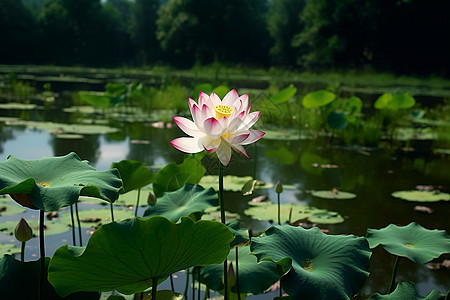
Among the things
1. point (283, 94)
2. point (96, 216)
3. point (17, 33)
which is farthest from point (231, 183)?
point (17, 33)

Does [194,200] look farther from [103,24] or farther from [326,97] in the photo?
[103,24]

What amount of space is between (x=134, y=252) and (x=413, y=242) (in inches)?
28.3

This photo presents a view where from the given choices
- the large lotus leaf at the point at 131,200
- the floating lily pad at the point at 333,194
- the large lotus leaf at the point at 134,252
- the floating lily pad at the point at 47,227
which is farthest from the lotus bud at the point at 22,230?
the floating lily pad at the point at 333,194

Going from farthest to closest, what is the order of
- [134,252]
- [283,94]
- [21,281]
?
[283,94]
[21,281]
[134,252]

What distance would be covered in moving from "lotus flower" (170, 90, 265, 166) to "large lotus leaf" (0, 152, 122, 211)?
0.17 metres

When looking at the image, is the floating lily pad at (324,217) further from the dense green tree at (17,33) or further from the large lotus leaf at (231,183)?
the dense green tree at (17,33)

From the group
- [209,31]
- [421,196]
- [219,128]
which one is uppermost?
[209,31]

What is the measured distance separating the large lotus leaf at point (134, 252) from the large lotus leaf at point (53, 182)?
0.26 feet

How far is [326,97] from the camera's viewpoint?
4145 mm

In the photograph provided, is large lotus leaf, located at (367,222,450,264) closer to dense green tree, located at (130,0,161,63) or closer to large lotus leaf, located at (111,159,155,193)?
large lotus leaf, located at (111,159,155,193)

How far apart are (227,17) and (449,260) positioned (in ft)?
87.5

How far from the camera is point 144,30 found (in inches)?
1264

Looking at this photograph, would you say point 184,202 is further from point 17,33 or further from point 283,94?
point 17,33

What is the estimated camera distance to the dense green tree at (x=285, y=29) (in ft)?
89.5
